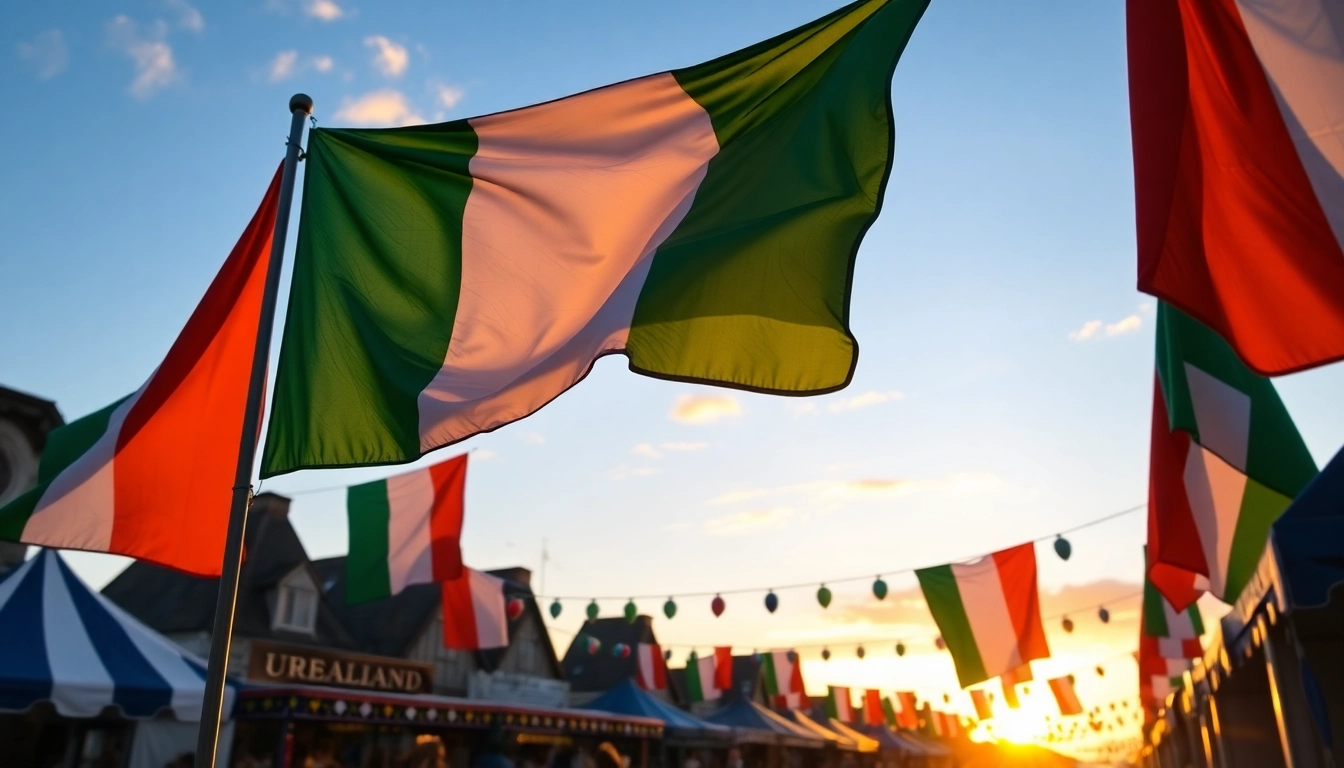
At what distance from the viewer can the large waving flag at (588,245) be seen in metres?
4.29

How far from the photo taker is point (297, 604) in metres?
25.7

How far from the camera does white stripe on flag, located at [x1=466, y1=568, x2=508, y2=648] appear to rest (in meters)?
18.7

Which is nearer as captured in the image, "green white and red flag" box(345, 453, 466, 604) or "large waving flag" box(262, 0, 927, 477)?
"large waving flag" box(262, 0, 927, 477)

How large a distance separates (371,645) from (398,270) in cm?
2642

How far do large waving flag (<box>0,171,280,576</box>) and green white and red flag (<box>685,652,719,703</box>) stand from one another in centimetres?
2774

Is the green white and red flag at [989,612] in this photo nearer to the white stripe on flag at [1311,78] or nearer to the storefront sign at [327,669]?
the white stripe on flag at [1311,78]

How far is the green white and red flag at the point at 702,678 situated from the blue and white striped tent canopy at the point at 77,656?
2154 cm

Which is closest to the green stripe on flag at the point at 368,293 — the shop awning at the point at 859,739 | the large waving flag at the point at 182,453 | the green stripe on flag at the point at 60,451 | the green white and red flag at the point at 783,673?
the large waving flag at the point at 182,453

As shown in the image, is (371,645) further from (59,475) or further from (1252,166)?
(1252,166)

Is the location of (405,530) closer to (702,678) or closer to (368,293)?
(368,293)

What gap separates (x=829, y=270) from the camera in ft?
13.9

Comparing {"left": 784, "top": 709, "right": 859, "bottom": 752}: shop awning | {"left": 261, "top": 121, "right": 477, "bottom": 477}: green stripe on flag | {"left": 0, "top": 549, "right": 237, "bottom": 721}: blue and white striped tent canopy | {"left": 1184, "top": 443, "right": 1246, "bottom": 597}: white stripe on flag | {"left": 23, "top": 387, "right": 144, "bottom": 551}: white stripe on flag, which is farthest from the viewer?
{"left": 784, "top": 709, "right": 859, "bottom": 752}: shop awning

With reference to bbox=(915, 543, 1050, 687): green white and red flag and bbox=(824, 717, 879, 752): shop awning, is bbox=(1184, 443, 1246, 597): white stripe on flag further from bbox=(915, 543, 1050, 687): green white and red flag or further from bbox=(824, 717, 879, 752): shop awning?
bbox=(824, 717, 879, 752): shop awning

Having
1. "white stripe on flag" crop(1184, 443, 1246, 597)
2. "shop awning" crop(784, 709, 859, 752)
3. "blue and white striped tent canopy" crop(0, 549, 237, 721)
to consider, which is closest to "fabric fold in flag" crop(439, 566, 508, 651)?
"blue and white striped tent canopy" crop(0, 549, 237, 721)
